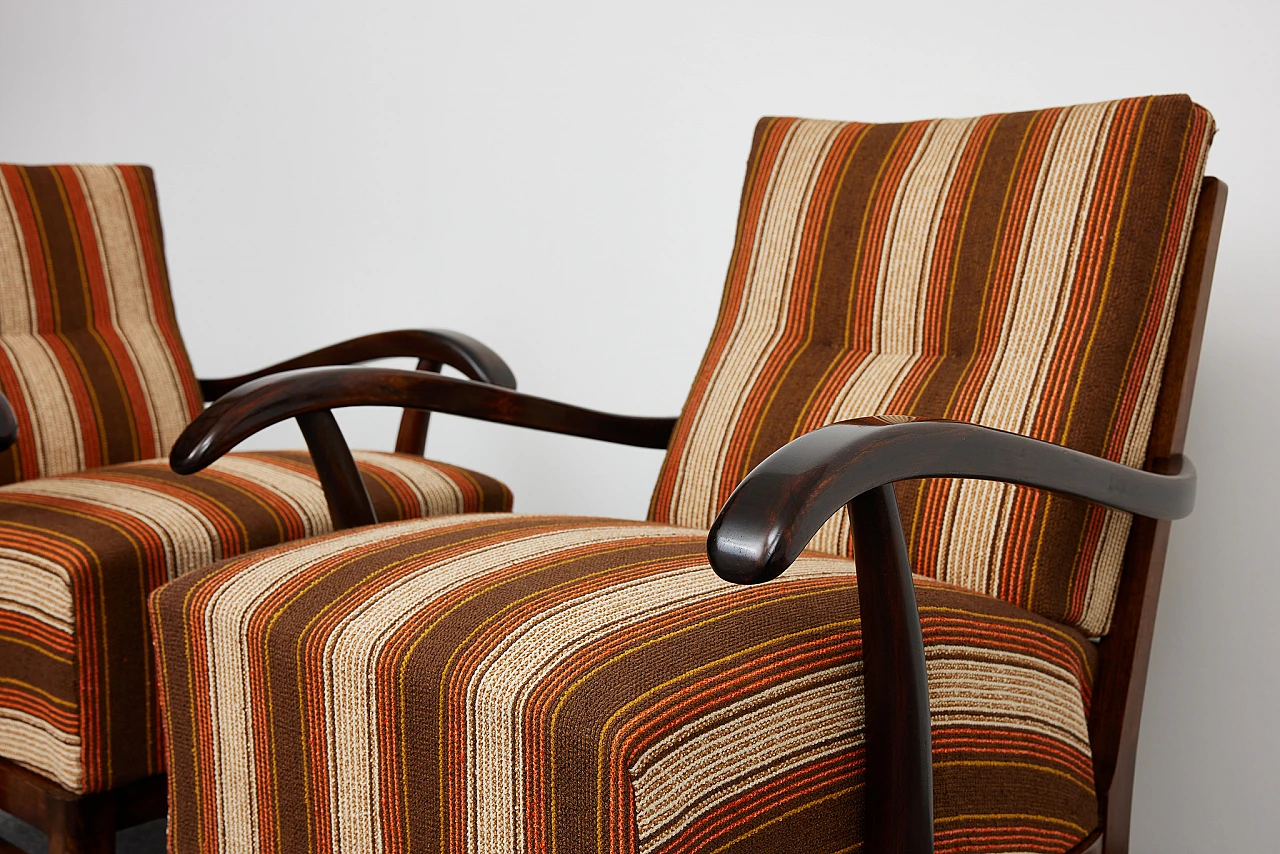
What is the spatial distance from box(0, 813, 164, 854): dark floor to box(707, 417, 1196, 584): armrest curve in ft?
3.84

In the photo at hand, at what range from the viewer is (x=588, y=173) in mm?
2139

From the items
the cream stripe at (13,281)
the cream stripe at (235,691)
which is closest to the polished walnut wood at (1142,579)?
the cream stripe at (235,691)

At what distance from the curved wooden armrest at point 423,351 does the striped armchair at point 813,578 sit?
30cm

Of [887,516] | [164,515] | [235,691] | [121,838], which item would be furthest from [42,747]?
[887,516]

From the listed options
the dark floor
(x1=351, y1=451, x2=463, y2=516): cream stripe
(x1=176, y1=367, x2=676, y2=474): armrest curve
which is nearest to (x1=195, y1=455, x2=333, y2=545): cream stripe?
(x1=351, y1=451, x2=463, y2=516): cream stripe

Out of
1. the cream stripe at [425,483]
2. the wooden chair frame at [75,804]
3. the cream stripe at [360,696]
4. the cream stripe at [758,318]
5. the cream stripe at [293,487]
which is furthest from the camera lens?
the cream stripe at [425,483]

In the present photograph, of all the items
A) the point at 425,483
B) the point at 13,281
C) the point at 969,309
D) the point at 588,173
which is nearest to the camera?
the point at 969,309

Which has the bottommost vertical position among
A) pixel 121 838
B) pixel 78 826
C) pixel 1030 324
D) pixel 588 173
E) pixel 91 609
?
pixel 121 838

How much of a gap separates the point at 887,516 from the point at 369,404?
58 cm

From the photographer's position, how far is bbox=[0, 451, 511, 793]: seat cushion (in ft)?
3.75

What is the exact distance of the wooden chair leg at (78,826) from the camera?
3.77ft

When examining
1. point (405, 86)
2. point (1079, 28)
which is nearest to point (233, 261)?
point (405, 86)

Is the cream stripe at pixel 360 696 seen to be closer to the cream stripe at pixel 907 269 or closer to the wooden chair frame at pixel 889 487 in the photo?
the wooden chair frame at pixel 889 487

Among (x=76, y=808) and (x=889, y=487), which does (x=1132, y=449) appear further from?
(x=76, y=808)
